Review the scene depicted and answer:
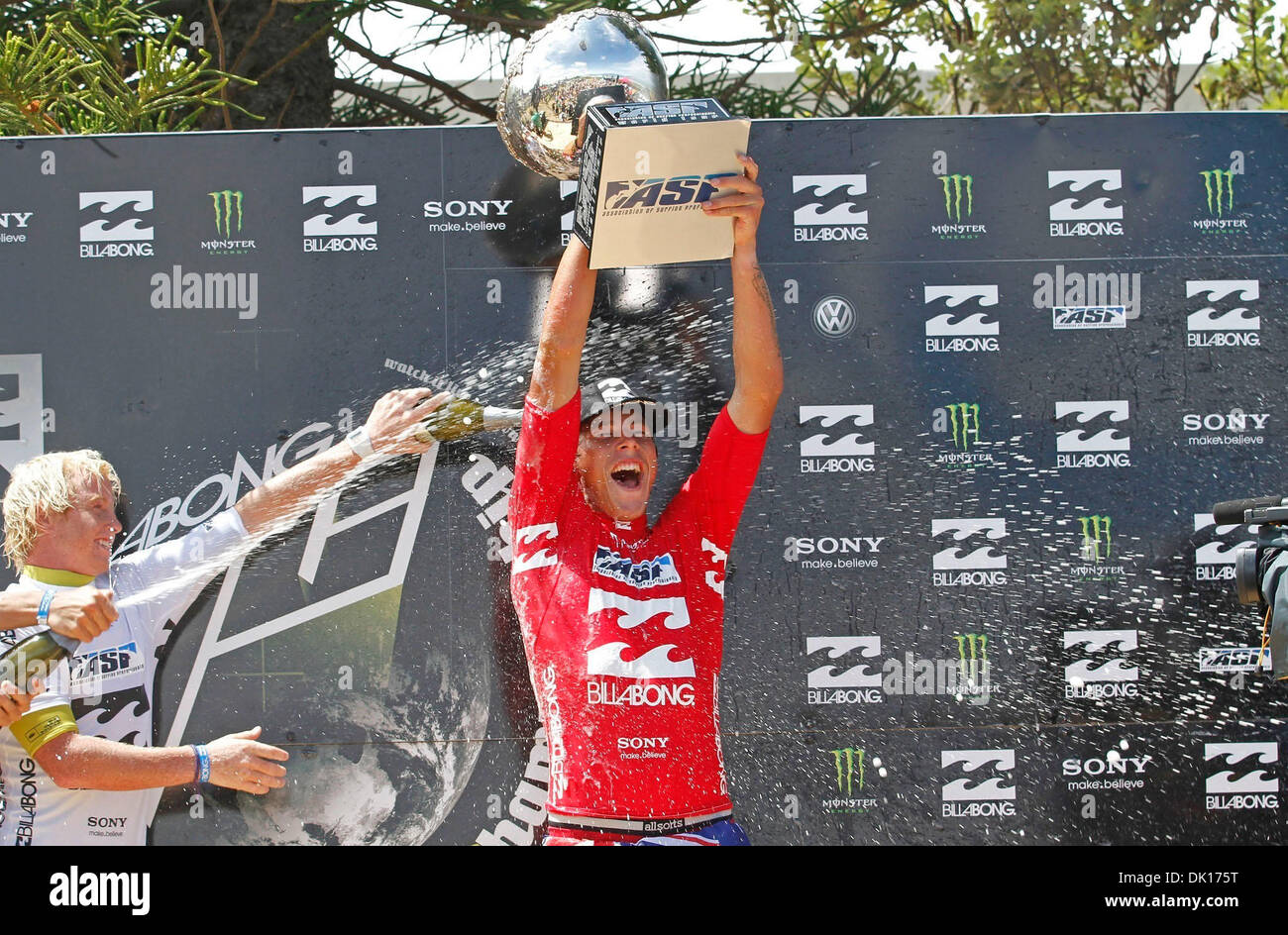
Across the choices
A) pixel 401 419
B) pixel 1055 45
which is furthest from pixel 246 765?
pixel 1055 45

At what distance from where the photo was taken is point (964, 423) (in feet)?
12.1

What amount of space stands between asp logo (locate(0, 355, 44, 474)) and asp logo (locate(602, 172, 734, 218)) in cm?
184

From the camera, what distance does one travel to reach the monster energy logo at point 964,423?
3688 millimetres

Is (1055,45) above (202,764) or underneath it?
above

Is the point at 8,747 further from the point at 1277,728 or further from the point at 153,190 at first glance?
the point at 1277,728

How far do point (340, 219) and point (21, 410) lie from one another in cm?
107

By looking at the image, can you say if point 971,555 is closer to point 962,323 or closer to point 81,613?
point 962,323

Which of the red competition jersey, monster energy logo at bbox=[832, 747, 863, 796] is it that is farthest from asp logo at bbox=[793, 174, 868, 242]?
monster energy logo at bbox=[832, 747, 863, 796]

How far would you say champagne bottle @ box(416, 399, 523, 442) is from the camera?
12.0 feet

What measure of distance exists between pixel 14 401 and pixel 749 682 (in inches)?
89.8

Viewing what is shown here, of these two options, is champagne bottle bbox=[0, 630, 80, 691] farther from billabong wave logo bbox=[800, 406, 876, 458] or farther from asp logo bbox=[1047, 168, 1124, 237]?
asp logo bbox=[1047, 168, 1124, 237]

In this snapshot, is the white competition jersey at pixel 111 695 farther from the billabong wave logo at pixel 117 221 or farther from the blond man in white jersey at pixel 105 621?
the billabong wave logo at pixel 117 221

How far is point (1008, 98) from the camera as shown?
281 inches

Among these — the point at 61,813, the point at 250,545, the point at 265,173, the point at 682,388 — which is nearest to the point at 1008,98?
the point at 682,388
